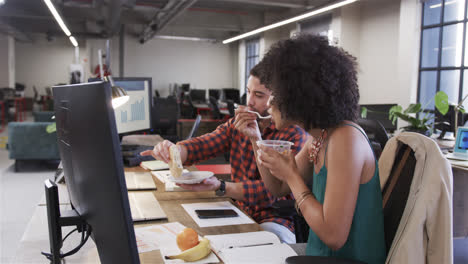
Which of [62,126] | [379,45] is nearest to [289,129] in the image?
[62,126]

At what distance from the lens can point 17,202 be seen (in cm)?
422

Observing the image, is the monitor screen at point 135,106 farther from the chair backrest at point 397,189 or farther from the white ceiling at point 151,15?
the white ceiling at point 151,15

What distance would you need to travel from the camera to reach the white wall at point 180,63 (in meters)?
14.4

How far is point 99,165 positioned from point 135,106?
2.38 meters

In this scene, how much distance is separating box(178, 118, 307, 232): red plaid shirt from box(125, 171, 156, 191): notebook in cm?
25

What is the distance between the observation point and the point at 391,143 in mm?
1256

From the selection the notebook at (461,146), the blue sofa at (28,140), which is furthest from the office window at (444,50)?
the blue sofa at (28,140)

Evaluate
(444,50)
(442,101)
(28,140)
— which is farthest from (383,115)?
(28,140)

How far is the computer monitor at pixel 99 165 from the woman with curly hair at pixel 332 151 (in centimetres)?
63

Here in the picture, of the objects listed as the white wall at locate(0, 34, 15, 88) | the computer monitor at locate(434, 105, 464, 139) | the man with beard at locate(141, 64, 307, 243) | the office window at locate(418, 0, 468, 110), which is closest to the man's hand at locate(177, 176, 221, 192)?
the man with beard at locate(141, 64, 307, 243)

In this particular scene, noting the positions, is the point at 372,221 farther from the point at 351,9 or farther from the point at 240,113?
the point at 351,9

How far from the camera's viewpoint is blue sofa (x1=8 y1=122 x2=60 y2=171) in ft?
18.5

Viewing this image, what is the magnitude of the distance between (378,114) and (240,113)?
10.5 ft

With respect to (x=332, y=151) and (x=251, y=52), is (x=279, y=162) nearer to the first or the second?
(x=332, y=151)
